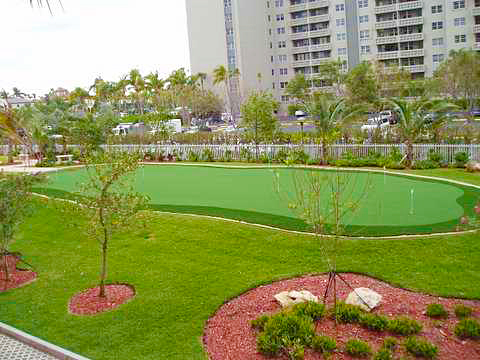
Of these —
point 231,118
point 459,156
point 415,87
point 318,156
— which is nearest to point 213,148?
point 318,156

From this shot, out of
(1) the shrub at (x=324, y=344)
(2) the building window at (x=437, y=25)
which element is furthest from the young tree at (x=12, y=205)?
(2) the building window at (x=437, y=25)

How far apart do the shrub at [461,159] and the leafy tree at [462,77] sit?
2752 centimetres

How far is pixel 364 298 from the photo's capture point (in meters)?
7.02

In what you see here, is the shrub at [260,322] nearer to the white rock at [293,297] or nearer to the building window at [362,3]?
the white rock at [293,297]

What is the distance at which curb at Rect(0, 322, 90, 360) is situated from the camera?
630 cm

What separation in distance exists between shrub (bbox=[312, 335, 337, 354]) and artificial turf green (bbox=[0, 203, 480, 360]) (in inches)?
54.2

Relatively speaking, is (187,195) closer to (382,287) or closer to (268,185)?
(268,185)

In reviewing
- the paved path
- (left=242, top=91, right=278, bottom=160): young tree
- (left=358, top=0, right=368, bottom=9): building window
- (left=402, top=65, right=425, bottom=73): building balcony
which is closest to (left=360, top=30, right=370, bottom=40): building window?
(left=358, top=0, right=368, bottom=9): building window

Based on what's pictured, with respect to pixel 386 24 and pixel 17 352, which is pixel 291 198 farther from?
pixel 386 24

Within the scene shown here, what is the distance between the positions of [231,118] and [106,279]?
5313cm

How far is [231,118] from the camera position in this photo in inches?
2411

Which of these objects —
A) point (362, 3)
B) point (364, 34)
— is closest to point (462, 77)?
point (364, 34)

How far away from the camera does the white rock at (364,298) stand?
6922 millimetres

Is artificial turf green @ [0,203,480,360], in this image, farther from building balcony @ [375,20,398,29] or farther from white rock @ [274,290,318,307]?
building balcony @ [375,20,398,29]
